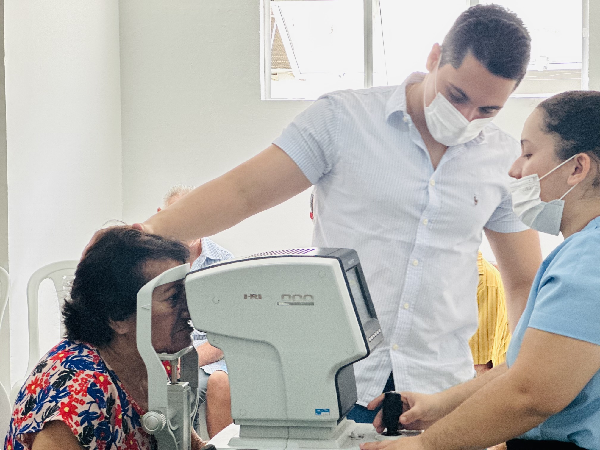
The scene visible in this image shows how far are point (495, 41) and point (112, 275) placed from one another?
0.85m

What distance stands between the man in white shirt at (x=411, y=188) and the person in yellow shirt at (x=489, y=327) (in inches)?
58.3

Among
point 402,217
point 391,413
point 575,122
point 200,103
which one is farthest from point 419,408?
point 200,103

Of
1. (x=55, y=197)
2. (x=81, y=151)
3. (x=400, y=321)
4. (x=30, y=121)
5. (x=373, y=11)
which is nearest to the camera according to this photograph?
(x=400, y=321)

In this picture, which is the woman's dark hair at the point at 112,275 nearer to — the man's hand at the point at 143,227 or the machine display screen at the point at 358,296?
the man's hand at the point at 143,227

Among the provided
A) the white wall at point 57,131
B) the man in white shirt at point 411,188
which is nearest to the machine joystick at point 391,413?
the man in white shirt at point 411,188

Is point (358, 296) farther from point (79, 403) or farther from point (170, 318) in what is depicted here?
point (79, 403)

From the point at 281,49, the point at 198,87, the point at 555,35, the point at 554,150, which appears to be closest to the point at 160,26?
the point at 198,87

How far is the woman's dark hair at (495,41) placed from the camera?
139 cm

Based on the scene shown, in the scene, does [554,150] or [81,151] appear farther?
[81,151]

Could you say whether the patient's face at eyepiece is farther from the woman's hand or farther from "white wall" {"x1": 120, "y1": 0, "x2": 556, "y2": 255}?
"white wall" {"x1": 120, "y1": 0, "x2": 556, "y2": 255}

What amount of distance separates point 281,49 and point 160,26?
0.76 meters

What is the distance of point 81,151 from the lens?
3904mm

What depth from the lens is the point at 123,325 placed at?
131 centimetres

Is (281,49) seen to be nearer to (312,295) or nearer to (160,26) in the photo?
(160,26)
